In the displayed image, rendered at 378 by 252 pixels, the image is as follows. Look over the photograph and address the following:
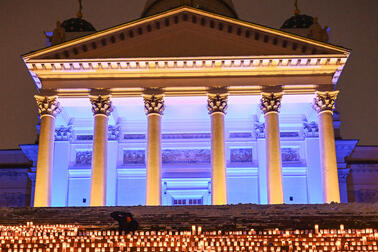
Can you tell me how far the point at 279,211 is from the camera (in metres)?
27.6

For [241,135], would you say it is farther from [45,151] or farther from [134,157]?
[45,151]

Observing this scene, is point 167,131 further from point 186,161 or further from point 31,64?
point 31,64

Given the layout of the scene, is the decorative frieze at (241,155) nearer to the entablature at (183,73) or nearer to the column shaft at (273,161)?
the column shaft at (273,161)

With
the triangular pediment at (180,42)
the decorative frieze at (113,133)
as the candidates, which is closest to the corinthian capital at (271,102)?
the triangular pediment at (180,42)

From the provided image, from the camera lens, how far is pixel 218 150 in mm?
36344

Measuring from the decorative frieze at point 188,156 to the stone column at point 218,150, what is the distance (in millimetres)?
6180

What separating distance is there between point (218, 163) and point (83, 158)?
11289 mm

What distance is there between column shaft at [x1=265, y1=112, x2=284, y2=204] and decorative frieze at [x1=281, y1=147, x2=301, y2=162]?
235 inches

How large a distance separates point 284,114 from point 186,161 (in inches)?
293

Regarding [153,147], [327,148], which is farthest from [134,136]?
[327,148]

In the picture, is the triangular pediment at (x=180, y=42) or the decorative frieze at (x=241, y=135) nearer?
the triangular pediment at (x=180, y=42)

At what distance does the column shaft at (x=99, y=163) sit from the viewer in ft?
117

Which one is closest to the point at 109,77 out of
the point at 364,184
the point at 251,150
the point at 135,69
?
the point at 135,69

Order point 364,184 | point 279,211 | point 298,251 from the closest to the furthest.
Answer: point 298,251 → point 279,211 → point 364,184
